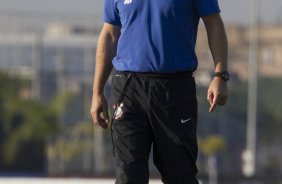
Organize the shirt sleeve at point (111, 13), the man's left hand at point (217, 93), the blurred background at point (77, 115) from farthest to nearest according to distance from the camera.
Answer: the blurred background at point (77, 115) → the shirt sleeve at point (111, 13) → the man's left hand at point (217, 93)

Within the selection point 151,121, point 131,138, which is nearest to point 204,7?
point 151,121

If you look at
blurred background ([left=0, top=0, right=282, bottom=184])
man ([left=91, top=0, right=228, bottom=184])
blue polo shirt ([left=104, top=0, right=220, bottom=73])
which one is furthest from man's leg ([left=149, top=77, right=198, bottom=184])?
blurred background ([left=0, top=0, right=282, bottom=184])

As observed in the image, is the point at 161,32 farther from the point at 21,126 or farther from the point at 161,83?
the point at 21,126

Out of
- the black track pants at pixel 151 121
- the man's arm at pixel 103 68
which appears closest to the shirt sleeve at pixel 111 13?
the man's arm at pixel 103 68

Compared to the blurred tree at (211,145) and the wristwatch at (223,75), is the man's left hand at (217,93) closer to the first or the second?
the wristwatch at (223,75)

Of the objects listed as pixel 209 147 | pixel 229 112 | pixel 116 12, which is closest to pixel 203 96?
pixel 209 147

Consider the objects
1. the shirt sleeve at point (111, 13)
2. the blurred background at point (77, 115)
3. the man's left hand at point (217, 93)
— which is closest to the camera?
the man's left hand at point (217, 93)

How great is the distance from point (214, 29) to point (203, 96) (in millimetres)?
24728

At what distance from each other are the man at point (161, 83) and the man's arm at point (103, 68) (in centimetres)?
A: 11

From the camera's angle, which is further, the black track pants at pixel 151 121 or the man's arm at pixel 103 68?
the man's arm at pixel 103 68

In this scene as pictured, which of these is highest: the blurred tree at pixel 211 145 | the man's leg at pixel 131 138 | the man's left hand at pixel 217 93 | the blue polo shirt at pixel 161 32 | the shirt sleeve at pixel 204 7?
the shirt sleeve at pixel 204 7

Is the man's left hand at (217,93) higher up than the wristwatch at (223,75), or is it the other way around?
the wristwatch at (223,75)

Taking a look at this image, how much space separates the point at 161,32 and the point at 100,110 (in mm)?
511

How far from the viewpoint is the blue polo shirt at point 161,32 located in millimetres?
6578
